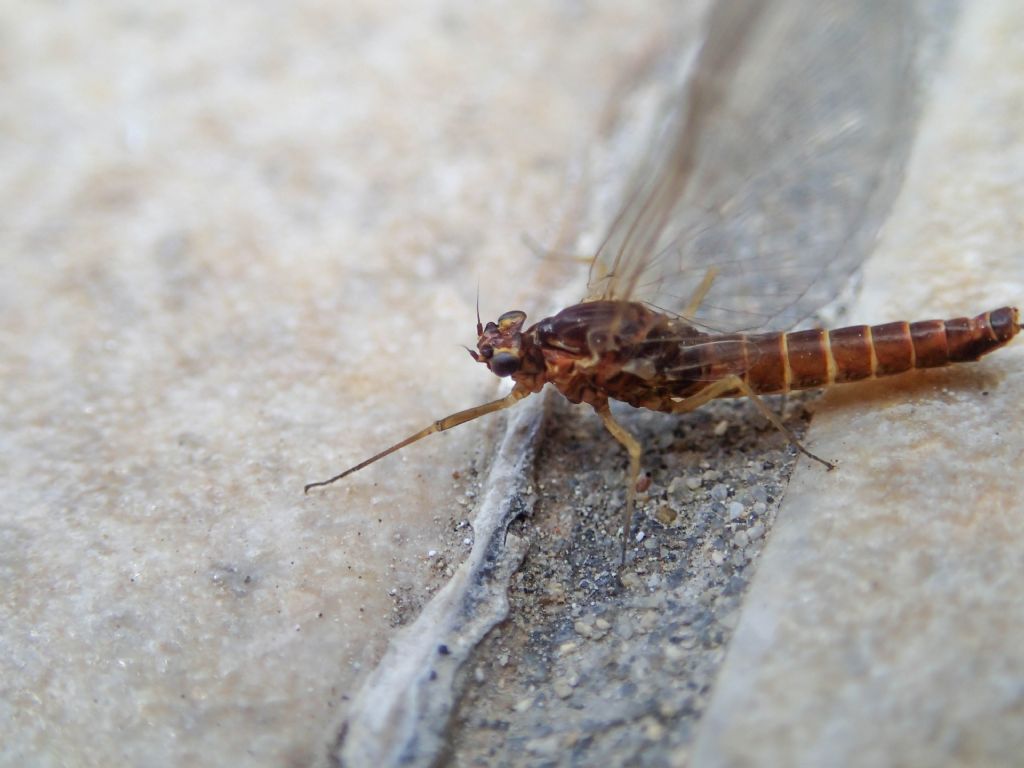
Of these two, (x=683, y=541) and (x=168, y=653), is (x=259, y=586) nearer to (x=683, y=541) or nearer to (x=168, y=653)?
(x=168, y=653)

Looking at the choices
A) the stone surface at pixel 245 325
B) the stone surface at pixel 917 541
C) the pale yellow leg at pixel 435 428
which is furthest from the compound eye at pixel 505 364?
the stone surface at pixel 917 541

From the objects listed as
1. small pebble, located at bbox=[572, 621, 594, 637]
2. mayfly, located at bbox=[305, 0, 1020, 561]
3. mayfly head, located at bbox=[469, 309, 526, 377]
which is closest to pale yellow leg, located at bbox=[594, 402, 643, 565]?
mayfly, located at bbox=[305, 0, 1020, 561]

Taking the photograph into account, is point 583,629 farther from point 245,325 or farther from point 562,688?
point 245,325

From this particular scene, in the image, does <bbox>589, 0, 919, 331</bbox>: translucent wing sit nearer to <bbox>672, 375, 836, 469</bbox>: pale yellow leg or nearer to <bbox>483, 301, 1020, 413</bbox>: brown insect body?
<bbox>483, 301, 1020, 413</bbox>: brown insect body

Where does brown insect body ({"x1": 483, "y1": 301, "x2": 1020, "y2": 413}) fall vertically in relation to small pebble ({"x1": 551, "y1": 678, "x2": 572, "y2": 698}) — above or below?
above

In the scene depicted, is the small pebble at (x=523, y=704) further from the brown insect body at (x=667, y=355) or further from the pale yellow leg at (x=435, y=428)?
the brown insect body at (x=667, y=355)

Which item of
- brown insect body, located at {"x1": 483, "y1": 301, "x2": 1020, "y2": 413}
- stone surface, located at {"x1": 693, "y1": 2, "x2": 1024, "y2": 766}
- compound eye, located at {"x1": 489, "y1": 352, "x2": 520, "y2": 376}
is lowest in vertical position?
stone surface, located at {"x1": 693, "y1": 2, "x2": 1024, "y2": 766}

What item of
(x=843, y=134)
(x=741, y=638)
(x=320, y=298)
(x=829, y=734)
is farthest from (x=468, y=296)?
(x=829, y=734)
